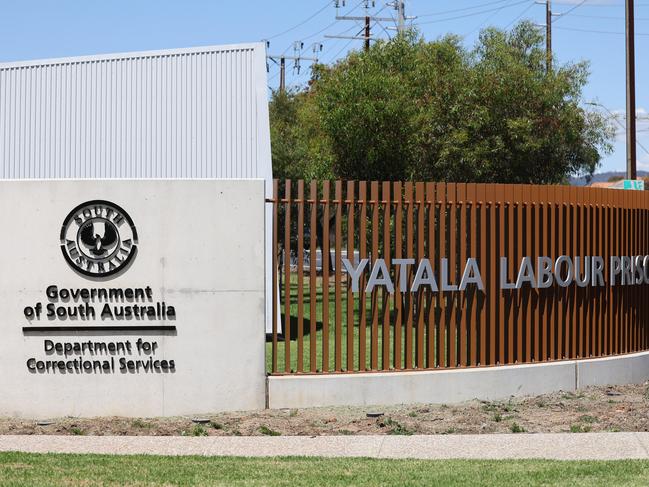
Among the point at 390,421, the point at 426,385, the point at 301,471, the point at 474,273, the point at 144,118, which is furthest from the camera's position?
the point at 144,118

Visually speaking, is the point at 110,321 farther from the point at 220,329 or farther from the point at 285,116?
the point at 285,116

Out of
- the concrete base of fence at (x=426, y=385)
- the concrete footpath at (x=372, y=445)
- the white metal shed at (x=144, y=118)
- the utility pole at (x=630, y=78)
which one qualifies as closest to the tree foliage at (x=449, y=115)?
the utility pole at (x=630, y=78)

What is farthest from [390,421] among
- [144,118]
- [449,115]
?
[449,115]

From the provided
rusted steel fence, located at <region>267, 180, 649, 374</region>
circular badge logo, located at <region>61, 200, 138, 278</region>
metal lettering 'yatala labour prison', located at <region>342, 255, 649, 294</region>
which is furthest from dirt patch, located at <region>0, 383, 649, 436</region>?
circular badge logo, located at <region>61, 200, 138, 278</region>

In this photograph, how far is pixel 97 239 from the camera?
12.2m

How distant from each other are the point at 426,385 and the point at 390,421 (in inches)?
58.5

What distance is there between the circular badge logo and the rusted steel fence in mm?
1643

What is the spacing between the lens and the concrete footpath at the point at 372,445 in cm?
965

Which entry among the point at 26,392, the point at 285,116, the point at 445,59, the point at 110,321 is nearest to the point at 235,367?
the point at 110,321

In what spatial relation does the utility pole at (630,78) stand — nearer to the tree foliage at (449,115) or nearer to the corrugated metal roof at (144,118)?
the tree foliage at (449,115)

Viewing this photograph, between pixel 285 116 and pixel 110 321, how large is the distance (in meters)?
46.8

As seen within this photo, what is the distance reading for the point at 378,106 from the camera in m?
28.2

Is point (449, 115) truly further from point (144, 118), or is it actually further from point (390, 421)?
point (390, 421)

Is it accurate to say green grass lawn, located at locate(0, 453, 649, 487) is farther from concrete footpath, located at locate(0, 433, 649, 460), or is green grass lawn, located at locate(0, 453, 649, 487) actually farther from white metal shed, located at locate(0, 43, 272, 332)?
white metal shed, located at locate(0, 43, 272, 332)
